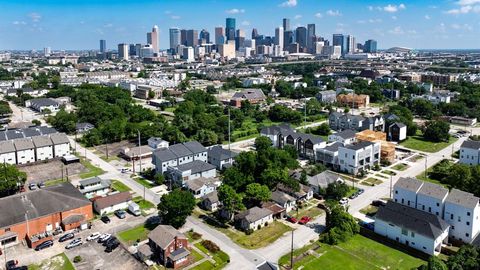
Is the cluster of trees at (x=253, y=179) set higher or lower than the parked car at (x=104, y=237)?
→ higher

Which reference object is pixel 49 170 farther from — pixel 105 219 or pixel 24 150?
pixel 105 219

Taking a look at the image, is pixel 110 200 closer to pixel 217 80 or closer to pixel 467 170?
pixel 467 170

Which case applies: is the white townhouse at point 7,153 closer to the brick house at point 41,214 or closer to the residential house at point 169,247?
the brick house at point 41,214

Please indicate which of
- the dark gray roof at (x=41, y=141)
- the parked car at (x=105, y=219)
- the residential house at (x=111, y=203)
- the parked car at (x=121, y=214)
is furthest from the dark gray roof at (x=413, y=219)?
the dark gray roof at (x=41, y=141)

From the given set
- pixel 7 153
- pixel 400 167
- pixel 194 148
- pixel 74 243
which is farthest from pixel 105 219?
pixel 400 167

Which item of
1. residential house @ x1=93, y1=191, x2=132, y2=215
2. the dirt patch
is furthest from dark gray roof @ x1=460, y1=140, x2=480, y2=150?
the dirt patch

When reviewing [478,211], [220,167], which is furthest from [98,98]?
[478,211]

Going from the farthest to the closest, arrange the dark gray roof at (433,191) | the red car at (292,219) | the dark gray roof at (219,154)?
1. the dark gray roof at (219,154)
2. the red car at (292,219)
3. the dark gray roof at (433,191)
